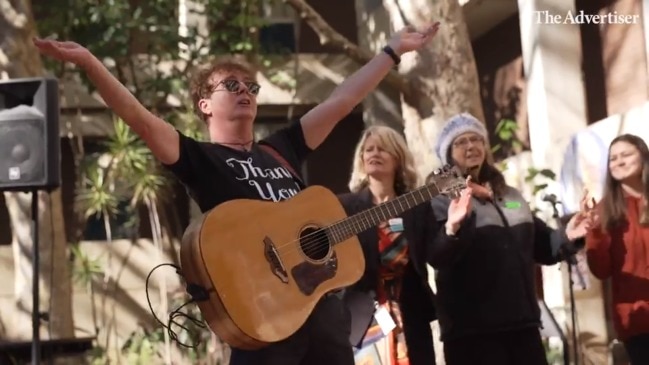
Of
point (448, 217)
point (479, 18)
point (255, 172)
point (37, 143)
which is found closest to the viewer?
point (255, 172)

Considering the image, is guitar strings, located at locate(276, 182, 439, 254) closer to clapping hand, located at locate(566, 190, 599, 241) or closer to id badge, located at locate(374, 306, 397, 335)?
id badge, located at locate(374, 306, 397, 335)

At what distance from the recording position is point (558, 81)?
8195mm

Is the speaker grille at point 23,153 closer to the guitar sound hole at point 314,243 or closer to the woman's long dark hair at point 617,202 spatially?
the guitar sound hole at point 314,243

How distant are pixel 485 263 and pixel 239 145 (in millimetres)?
1296

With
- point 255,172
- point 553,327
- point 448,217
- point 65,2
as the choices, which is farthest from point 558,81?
point 255,172

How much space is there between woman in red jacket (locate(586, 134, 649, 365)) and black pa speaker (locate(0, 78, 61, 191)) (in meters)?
2.69

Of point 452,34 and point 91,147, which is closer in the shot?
point 452,34

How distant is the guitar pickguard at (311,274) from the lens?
2.87 metres

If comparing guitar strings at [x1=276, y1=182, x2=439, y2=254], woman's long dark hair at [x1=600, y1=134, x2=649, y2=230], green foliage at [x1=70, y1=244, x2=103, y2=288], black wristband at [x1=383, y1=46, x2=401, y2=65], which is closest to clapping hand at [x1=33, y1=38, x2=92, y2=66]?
guitar strings at [x1=276, y1=182, x2=439, y2=254]

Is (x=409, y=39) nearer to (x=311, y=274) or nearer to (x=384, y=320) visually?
(x=311, y=274)

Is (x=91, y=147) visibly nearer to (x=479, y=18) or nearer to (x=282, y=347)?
(x=479, y=18)

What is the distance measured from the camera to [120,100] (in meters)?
2.69

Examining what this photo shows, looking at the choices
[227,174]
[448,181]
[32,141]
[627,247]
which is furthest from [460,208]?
[32,141]

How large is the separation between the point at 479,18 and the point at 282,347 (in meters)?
8.09
